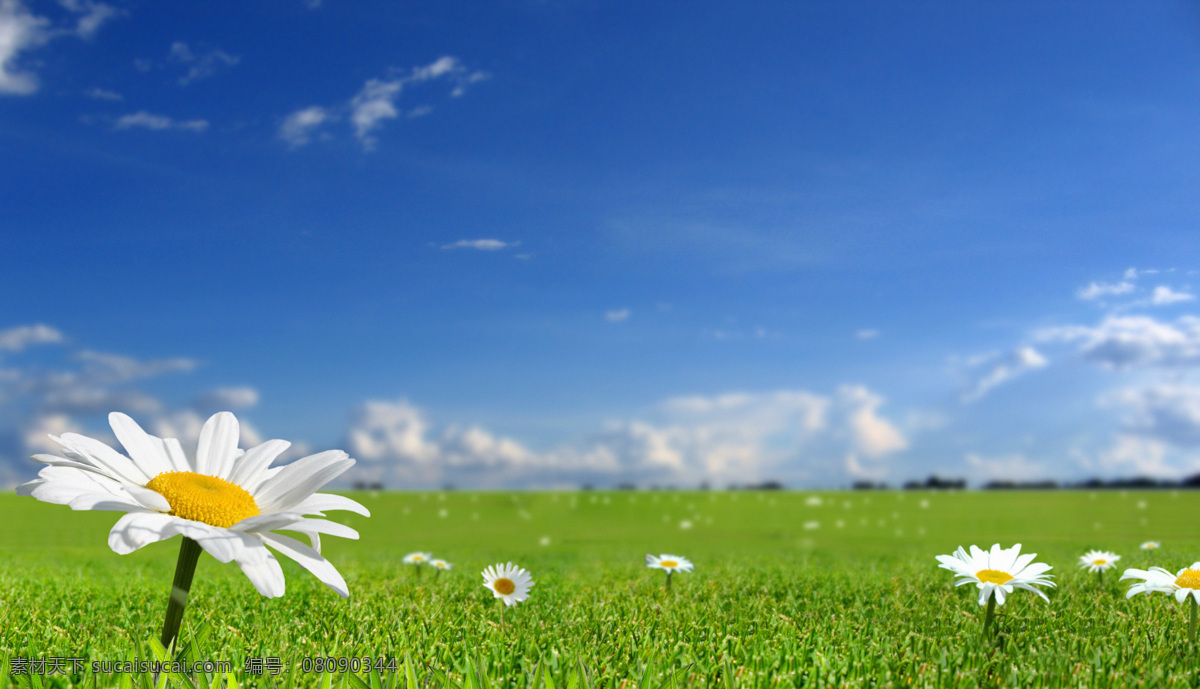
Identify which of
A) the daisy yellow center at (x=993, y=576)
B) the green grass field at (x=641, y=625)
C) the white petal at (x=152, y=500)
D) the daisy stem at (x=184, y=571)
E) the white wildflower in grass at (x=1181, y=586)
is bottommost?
the green grass field at (x=641, y=625)

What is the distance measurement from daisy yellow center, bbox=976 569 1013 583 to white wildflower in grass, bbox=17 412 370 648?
242 centimetres

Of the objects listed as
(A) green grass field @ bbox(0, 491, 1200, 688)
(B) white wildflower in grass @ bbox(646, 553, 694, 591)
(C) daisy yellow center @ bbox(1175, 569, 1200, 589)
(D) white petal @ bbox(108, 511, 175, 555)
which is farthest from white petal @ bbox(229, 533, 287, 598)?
(C) daisy yellow center @ bbox(1175, 569, 1200, 589)

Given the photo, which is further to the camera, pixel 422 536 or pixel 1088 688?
pixel 422 536

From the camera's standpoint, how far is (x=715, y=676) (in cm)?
269

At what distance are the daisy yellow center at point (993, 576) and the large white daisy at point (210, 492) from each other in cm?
244

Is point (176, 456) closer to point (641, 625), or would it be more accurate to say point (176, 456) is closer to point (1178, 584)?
point (641, 625)

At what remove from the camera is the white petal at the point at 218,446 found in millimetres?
2340

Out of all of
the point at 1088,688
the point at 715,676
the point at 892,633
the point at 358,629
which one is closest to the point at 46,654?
the point at 358,629

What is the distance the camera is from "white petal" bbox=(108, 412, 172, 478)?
2203mm

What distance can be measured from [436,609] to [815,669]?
202 centimetres

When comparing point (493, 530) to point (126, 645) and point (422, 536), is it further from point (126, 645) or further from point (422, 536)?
point (126, 645)

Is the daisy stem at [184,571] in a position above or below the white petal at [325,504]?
below

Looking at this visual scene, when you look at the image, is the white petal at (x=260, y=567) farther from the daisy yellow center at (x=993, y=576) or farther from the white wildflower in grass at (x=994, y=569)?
the daisy yellow center at (x=993, y=576)

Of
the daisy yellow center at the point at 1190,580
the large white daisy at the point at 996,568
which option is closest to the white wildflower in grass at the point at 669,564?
the large white daisy at the point at 996,568
